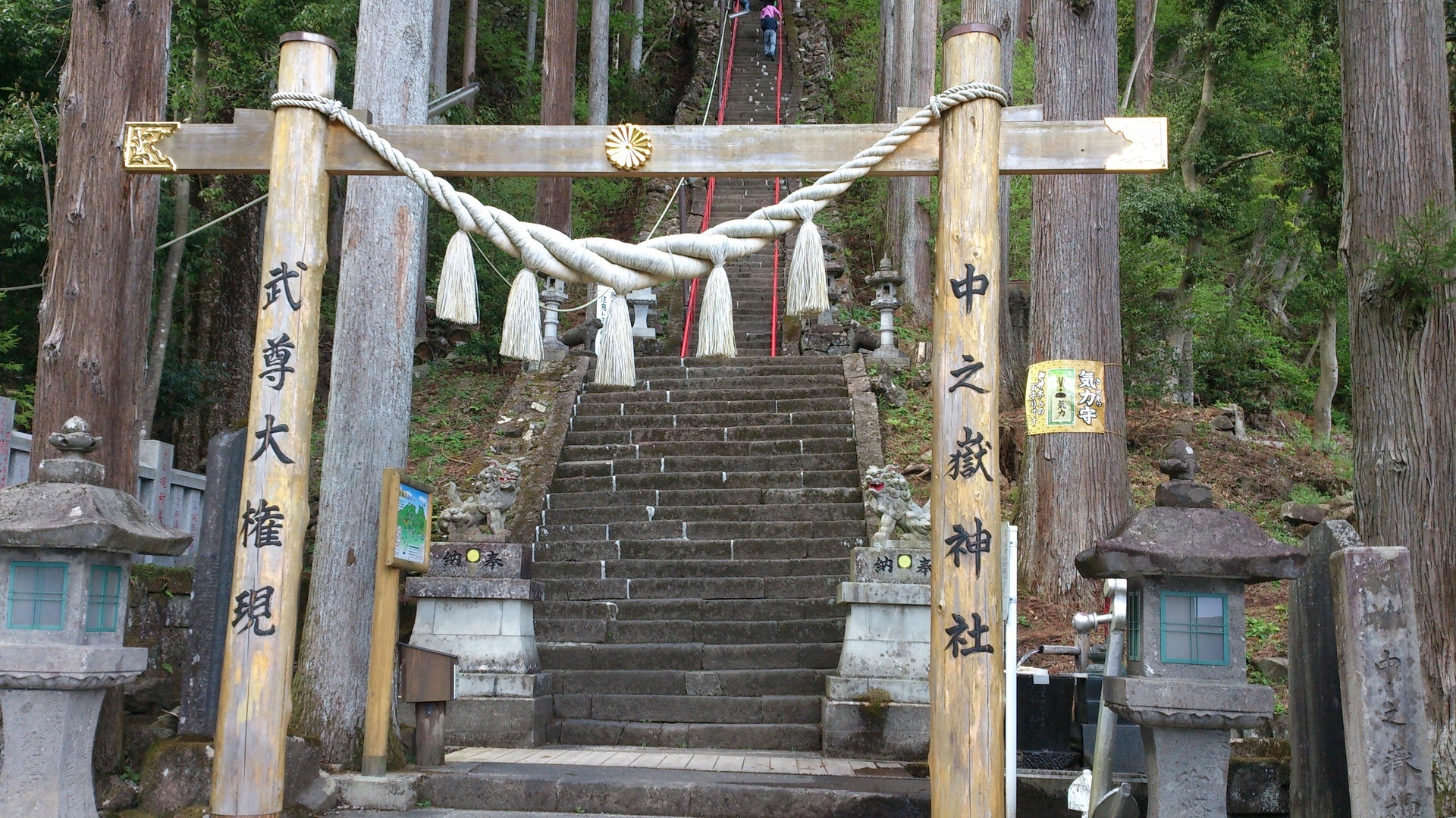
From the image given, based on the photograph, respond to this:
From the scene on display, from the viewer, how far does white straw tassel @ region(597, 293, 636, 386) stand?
18.6ft

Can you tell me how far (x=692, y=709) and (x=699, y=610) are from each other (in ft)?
3.94

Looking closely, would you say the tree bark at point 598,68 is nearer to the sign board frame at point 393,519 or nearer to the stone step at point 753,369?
the stone step at point 753,369

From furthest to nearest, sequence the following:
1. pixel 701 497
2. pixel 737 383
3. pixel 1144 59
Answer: pixel 1144 59
pixel 737 383
pixel 701 497

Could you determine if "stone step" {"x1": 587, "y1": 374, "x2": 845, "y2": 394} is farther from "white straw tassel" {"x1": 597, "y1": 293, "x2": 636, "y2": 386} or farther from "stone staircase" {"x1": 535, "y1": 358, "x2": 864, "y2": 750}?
"white straw tassel" {"x1": 597, "y1": 293, "x2": 636, "y2": 386}

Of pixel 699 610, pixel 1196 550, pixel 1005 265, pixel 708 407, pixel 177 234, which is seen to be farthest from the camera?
pixel 1005 265

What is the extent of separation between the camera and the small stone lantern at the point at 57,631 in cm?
479

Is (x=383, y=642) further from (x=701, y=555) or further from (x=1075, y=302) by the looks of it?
(x=1075, y=302)

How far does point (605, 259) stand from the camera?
18.5ft

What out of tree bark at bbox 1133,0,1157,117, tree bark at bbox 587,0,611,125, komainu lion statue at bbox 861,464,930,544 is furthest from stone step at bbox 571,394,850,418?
tree bark at bbox 587,0,611,125

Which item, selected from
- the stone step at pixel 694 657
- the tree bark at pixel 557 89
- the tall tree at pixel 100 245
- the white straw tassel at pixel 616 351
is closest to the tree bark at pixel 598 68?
the tree bark at pixel 557 89

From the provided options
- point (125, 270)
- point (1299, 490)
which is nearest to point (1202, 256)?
point (1299, 490)

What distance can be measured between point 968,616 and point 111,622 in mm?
3945

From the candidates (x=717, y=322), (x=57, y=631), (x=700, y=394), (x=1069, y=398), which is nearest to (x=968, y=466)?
(x=717, y=322)

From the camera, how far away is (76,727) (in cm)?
494
